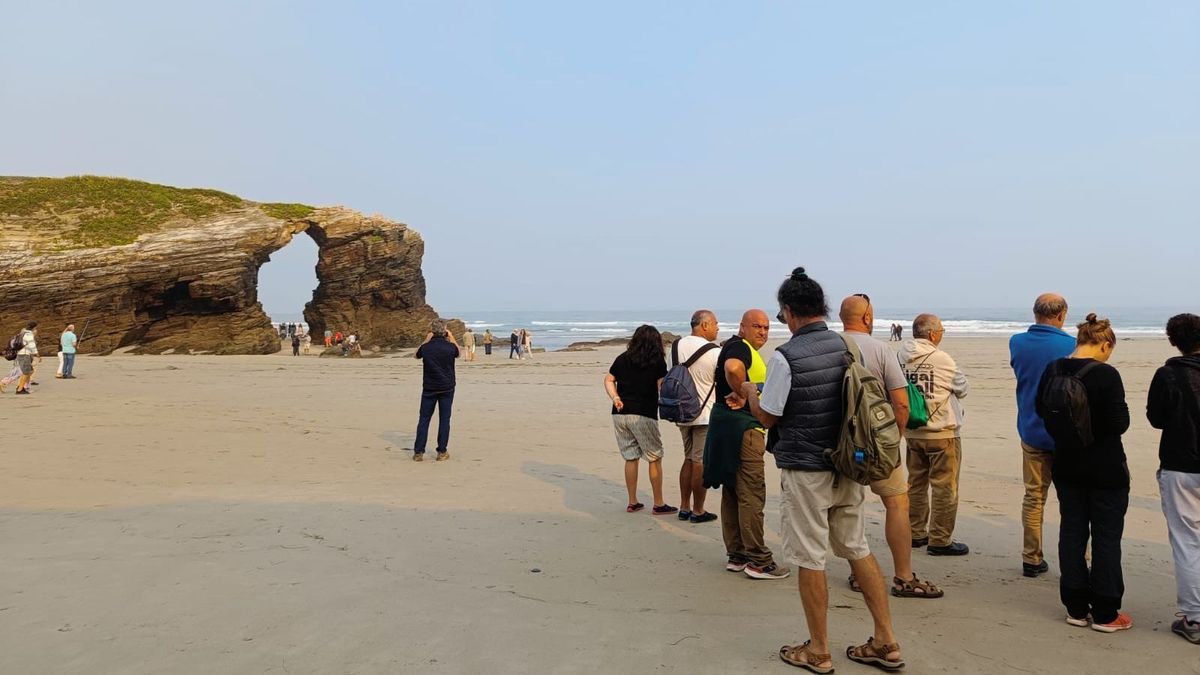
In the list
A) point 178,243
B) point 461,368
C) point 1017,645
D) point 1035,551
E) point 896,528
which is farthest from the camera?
point 178,243

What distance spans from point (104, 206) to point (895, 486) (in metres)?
37.0

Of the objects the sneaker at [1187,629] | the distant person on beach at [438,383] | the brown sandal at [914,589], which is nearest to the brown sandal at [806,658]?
the brown sandal at [914,589]

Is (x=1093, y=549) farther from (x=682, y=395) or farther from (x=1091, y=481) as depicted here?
(x=682, y=395)

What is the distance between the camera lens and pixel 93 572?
481 centimetres

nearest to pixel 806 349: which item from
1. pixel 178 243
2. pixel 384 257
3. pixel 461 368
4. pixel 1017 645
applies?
pixel 1017 645

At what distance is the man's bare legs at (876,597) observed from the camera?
3.59 meters

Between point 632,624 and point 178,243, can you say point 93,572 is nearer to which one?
point 632,624

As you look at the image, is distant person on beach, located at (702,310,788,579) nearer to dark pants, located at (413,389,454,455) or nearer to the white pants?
the white pants

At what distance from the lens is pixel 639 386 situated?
21.8 ft

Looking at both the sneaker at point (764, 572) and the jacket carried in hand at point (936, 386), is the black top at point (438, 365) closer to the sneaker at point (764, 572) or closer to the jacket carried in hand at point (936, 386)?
the sneaker at point (764, 572)

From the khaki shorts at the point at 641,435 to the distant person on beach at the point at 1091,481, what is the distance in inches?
126

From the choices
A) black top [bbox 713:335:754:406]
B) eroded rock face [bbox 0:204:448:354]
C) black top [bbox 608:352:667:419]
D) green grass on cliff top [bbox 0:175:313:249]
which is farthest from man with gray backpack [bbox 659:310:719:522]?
green grass on cliff top [bbox 0:175:313:249]

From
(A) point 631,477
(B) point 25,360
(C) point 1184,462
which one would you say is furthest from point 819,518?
(B) point 25,360

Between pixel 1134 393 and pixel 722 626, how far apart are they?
16.6 meters
